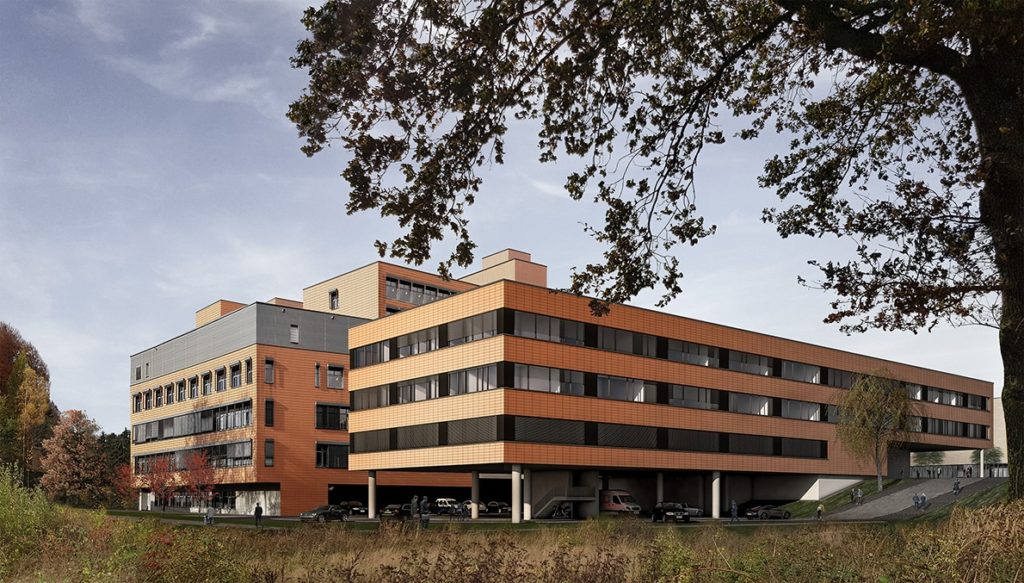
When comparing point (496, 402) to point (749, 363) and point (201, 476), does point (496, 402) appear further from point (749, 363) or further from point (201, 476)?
point (201, 476)

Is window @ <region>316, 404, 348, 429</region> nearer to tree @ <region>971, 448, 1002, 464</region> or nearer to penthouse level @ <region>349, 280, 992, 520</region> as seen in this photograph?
penthouse level @ <region>349, 280, 992, 520</region>

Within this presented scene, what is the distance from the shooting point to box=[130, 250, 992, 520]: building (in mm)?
57750

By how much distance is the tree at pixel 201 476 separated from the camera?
78.7m

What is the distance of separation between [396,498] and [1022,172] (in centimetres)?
6952

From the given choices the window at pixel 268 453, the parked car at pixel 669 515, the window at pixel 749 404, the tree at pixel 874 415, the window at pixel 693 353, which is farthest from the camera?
the tree at pixel 874 415

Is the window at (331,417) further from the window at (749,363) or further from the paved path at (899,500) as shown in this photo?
the paved path at (899,500)

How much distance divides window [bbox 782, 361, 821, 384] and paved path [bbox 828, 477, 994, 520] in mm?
10980

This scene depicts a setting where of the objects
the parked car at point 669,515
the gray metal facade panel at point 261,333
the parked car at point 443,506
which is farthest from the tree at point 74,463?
the parked car at point 669,515

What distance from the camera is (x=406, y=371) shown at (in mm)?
63625

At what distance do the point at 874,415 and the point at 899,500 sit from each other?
7.08m

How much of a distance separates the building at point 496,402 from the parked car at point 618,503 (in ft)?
6.71

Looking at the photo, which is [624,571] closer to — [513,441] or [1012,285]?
[1012,285]

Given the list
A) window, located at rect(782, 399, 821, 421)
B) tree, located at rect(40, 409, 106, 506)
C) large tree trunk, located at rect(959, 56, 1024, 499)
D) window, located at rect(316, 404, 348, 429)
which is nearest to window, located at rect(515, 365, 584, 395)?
window, located at rect(782, 399, 821, 421)

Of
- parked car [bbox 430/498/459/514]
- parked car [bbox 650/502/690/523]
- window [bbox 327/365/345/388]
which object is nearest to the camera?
parked car [bbox 650/502/690/523]
